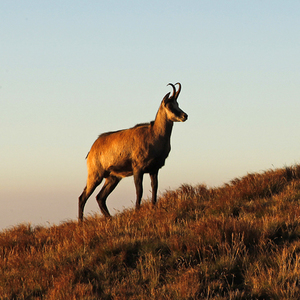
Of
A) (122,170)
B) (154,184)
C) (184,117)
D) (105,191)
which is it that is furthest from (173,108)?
(105,191)

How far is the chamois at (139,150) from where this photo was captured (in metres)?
11.3

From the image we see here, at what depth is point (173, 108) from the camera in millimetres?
11477

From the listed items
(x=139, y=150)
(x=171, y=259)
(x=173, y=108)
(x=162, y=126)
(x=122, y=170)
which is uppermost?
(x=173, y=108)

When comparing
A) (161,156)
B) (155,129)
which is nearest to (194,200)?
(161,156)

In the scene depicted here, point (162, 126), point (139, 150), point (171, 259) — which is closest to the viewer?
point (171, 259)

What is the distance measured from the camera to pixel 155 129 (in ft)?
38.0

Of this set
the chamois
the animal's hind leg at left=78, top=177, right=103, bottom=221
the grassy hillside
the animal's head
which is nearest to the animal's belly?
the chamois

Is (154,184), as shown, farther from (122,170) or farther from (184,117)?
(184,117)

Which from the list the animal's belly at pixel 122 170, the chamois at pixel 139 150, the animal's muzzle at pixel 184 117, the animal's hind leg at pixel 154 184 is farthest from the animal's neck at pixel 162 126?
the animal's belly at pixel 122 170

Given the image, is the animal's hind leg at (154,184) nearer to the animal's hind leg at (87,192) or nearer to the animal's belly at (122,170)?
the animal's belly at (122,170)

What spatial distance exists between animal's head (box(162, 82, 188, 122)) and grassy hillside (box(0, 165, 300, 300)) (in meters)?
2.43

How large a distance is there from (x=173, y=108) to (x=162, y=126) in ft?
1.78

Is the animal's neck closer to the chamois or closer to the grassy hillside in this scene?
the chamois

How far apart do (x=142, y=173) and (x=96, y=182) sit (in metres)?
1.97
